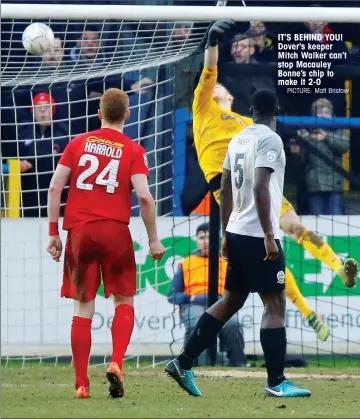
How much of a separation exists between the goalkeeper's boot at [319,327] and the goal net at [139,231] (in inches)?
43.2

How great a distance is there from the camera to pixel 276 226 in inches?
290

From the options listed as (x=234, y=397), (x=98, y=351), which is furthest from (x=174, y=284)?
(x=234, y=397)

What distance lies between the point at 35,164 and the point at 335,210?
9.93 feet

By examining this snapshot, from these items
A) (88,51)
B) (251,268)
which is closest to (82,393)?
(251,268)

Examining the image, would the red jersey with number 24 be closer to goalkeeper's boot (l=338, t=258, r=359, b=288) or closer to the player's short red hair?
the player's short red hair

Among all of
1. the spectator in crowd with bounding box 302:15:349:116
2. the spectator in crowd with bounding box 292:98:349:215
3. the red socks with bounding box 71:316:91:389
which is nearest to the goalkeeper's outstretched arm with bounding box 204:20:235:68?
the spectator in crowd with bounding box 302:15:349:116

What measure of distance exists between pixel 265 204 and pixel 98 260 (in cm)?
107

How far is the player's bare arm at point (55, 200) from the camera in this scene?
716 centimetres

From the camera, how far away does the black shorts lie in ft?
23.8

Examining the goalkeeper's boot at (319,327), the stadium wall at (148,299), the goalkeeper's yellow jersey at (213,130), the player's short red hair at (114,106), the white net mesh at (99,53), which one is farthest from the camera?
the stadium wall at (148,299)

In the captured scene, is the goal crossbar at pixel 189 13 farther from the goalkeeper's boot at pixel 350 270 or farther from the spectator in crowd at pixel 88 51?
the goalkeeper's boot at pixel 350 270

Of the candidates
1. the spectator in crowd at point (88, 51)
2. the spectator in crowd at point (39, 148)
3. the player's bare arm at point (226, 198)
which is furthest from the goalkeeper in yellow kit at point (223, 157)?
the player's bare arm at point (226, 198)

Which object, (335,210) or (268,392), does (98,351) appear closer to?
(335,210)

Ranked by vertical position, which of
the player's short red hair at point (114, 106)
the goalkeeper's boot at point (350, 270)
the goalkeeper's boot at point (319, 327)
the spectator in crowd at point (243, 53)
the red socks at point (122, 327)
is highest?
the spectator in crowd at point (243, 53)
